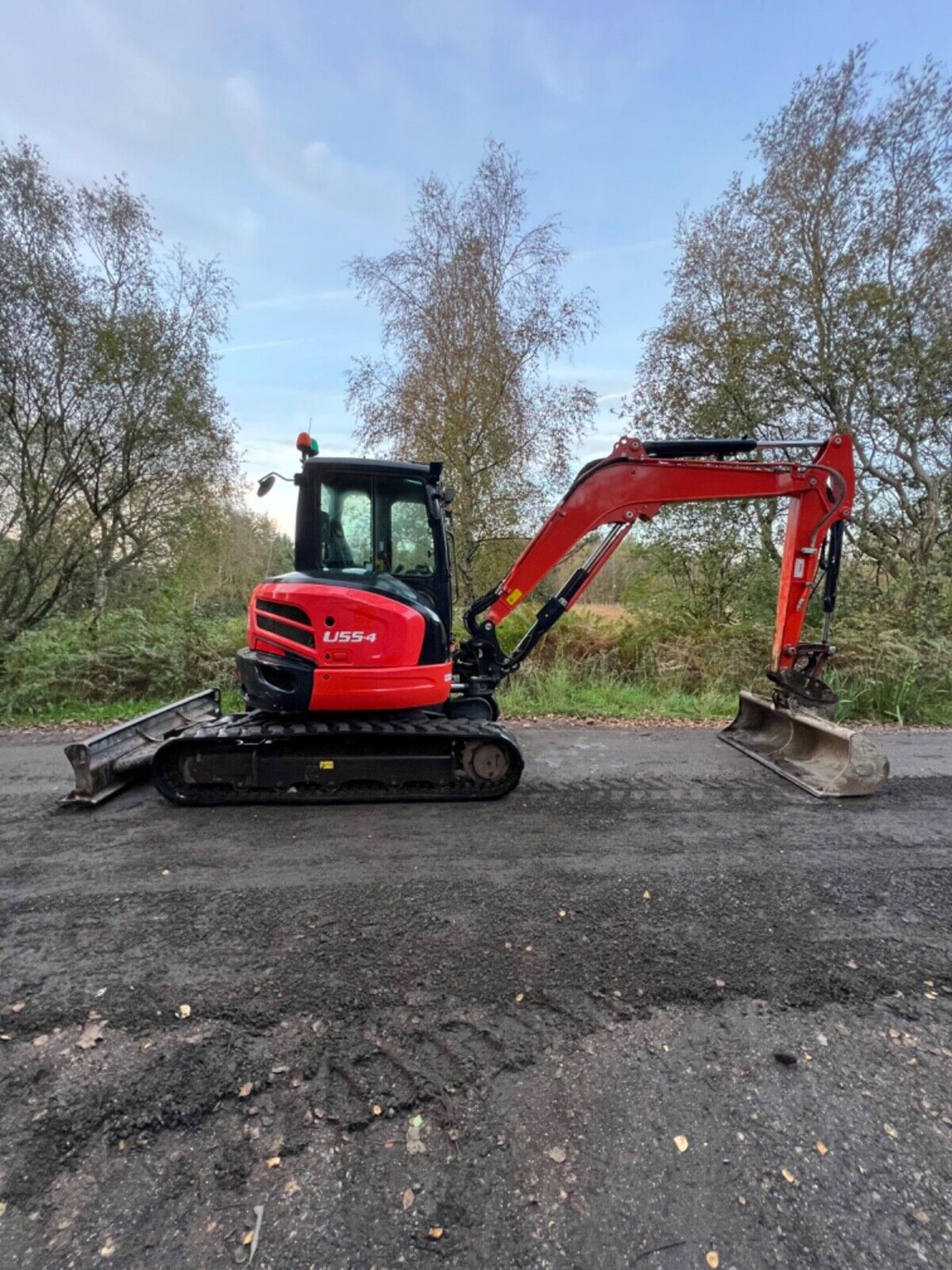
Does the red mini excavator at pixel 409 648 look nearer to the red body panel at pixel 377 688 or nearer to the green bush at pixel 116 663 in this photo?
the red body panel at pixel 377 688

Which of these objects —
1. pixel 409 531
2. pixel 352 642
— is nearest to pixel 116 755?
pixel 352 642

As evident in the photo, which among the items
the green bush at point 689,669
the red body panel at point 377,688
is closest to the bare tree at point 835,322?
the green bush at point 689,669

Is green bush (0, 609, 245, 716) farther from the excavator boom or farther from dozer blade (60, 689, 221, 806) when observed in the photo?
the excavator boom

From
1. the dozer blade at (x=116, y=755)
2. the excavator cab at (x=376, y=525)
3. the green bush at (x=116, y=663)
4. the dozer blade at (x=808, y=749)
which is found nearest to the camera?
the dozer blade at (x=116, y=755)

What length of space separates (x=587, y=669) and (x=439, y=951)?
23.7ft

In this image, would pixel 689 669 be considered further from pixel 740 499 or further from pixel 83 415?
pixel 83 415

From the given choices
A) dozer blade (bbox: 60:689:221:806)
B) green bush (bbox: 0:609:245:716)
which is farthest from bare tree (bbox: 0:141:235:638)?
dozer blade (bbox: 60:689:221:806)

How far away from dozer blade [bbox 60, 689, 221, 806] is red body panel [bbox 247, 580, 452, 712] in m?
1.13

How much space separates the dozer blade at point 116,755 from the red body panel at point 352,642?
1.13m

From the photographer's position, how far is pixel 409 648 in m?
4.17

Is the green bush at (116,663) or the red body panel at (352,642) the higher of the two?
the red body panel at (352,642)

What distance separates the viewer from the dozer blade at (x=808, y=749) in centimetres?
425

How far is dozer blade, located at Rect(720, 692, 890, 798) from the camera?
4246 millimetres

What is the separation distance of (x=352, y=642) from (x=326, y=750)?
0.83 metres
